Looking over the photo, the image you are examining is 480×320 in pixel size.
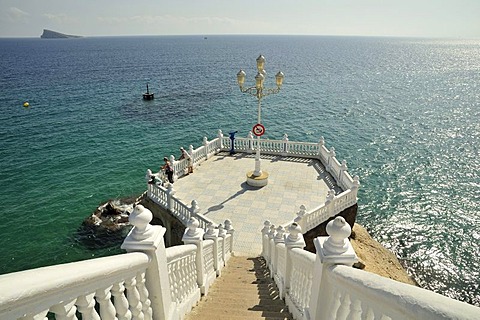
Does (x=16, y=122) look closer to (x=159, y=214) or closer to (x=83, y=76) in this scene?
(x=159, y=214)

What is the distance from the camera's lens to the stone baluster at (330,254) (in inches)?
121

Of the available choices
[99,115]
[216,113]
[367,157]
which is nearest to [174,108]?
[216,113]

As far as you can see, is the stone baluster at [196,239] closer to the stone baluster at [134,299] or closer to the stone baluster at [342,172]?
the stone baluster at [134,299]

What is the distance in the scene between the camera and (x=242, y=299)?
670 cm

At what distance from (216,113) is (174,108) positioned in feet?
20.9

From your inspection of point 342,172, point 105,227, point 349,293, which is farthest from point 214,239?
point 105,227

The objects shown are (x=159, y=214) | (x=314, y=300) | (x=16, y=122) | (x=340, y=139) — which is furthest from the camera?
(x=16, y=122)

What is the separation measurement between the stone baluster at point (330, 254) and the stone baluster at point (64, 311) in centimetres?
224

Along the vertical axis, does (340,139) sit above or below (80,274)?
below

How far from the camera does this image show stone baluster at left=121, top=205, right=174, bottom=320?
11.2ft

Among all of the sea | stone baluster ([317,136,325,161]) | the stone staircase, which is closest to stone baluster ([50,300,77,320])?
the stone staircase

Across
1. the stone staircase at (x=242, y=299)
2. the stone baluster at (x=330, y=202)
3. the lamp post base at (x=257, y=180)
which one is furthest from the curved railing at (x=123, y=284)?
the lamp post base at (x=257, y=180)

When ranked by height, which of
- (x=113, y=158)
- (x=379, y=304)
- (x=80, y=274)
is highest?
(x=80, y=274)

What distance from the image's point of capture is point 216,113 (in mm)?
39875
